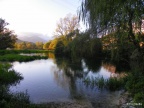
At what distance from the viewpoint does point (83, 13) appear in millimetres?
6738

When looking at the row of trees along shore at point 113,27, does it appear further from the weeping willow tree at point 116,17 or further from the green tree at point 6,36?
the green tree at point 6,36

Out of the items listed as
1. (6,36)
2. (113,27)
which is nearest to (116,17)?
(113,27)

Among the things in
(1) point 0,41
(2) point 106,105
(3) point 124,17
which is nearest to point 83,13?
(3) point 124,17

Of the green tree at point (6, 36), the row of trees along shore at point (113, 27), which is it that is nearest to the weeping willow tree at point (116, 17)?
the row of trees along shore at point (113, 27)

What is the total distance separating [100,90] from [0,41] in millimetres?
46552

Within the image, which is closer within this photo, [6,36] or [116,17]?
[116,17]

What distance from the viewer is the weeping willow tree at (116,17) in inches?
212

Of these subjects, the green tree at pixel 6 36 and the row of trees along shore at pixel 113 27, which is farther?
the green tree at pixel 6 36

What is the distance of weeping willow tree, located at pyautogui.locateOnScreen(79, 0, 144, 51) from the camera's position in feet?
17.7


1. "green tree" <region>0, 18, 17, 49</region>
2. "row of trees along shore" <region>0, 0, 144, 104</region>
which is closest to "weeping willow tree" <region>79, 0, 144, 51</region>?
"row of trees along shore" <region>0, 0, 144, 104</region>

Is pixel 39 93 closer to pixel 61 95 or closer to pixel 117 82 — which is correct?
pixel 61 95

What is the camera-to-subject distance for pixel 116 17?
6.17m

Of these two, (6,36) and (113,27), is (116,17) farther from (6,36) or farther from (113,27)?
(6,36)

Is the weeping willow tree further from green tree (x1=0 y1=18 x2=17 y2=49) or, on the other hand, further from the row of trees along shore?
green tree (x1=0 y1=18 x2=17 y2=49)
